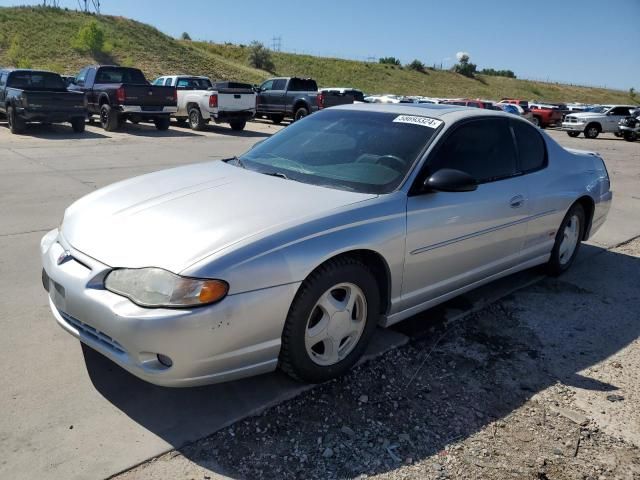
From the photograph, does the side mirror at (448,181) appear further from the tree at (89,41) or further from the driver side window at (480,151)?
the tree at (89,41)

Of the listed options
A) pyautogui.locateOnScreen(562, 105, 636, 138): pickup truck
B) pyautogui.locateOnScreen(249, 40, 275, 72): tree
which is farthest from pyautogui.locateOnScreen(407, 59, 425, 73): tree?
pyautogui.locateOnScreen(562, 105, 636, 138): pickup truck

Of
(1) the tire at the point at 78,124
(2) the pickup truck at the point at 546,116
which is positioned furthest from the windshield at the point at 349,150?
(2) the pickup truck at the point at 546,116

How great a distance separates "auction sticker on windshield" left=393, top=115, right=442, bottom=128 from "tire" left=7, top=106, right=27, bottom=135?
14.3 m

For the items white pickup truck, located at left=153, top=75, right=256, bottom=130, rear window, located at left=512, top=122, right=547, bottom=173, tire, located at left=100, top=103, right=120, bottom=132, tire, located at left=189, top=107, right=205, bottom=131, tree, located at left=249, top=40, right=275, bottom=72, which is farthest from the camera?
tree, located at left=249, top=40, right=275, bottom=72

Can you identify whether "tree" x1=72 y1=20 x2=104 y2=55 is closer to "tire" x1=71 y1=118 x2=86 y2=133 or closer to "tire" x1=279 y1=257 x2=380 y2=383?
"tire" x1=71 y1=118 x2=86 y2=133

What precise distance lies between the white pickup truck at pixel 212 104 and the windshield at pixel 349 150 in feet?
47.7

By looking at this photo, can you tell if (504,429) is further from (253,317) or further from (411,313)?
(253,317)

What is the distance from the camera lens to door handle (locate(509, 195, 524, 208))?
4061mm

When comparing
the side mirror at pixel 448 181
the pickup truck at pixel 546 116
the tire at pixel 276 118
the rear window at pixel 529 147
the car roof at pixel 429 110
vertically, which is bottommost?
the tire at pixel 276 118

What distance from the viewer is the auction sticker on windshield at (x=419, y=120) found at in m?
3.71

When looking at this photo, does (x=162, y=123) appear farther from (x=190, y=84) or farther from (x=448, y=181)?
(x=448, y=181)

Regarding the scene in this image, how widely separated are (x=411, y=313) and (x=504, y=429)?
95 centimetres

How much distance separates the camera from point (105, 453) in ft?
8.06

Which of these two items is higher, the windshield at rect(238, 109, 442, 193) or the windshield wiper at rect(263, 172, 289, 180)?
the windshield at rect(238, 109, 442, 193)
